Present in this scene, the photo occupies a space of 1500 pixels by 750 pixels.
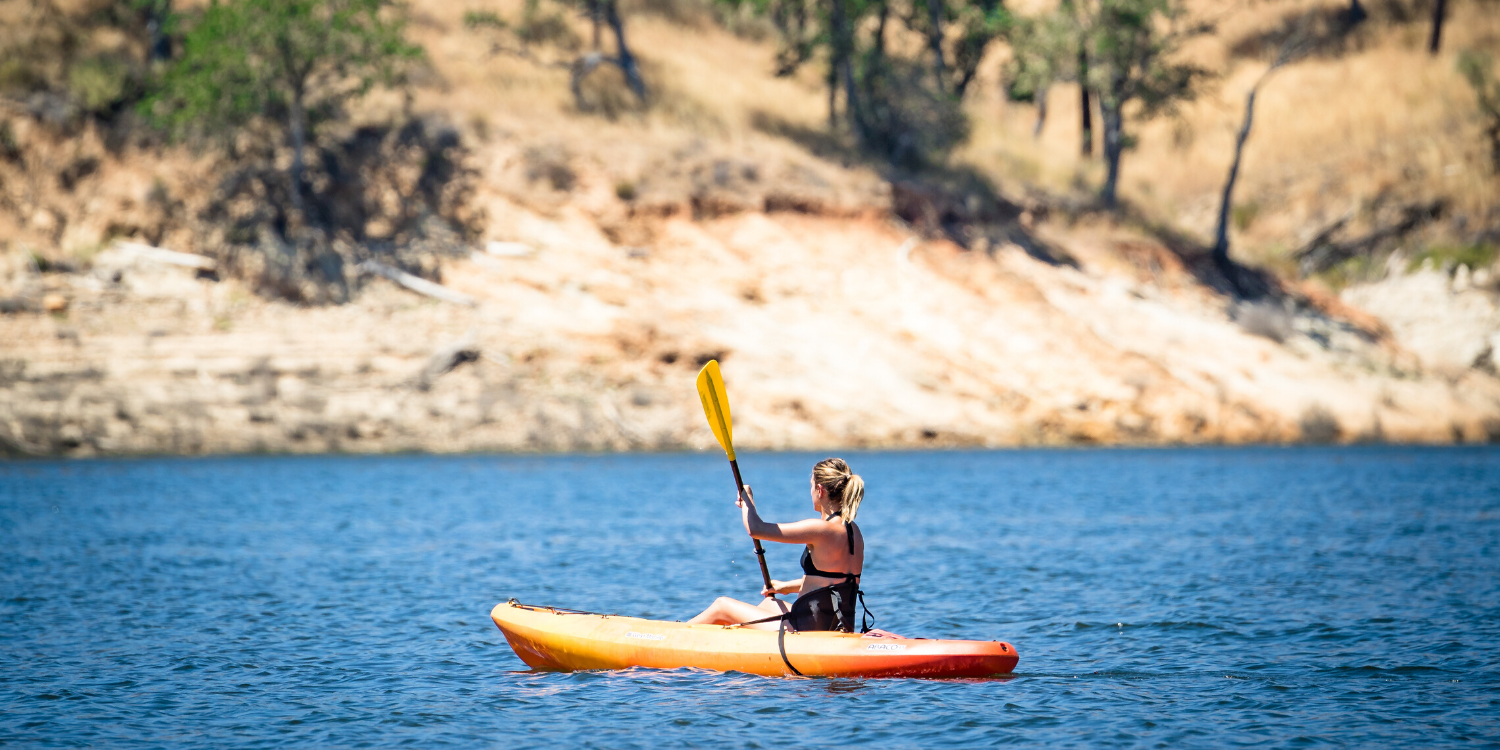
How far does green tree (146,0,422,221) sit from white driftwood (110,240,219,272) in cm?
273

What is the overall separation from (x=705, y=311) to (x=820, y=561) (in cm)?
2288

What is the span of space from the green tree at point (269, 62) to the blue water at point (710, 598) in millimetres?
10968

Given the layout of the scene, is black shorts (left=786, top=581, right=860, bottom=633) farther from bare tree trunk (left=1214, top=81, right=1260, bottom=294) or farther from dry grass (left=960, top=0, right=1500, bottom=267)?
dry grass (left=960, top=0, right=1500, bottom=267)

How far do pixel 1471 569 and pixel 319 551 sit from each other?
13348mm

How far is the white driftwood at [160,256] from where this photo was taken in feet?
103

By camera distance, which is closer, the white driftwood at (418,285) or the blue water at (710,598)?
the blue water at (710,598)

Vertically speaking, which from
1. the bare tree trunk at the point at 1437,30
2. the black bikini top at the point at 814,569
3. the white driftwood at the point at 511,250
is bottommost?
the black bikini top at the point at 814,569

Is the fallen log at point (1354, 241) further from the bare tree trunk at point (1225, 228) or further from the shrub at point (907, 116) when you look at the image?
the shrub at point (907, 116)

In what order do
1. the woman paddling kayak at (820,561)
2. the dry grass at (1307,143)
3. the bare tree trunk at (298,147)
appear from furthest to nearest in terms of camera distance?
1. the dry grass at (1307,143)
2. the bare tree trunk at (298,147)
3. the woman paddling kayak at (820,561)

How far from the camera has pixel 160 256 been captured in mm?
31453

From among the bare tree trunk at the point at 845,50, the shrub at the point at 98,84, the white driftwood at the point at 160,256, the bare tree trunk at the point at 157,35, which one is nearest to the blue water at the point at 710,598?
the white driftwood at the point at 160,256

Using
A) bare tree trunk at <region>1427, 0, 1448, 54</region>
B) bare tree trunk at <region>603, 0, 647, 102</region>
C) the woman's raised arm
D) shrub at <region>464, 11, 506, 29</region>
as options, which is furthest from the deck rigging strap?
bare tree trunk at <region>1427, 0, 1448, 54</region>

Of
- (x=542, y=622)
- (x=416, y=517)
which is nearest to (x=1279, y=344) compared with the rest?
(x=416, y=517)

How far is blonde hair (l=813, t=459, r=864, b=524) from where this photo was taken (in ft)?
28.6
